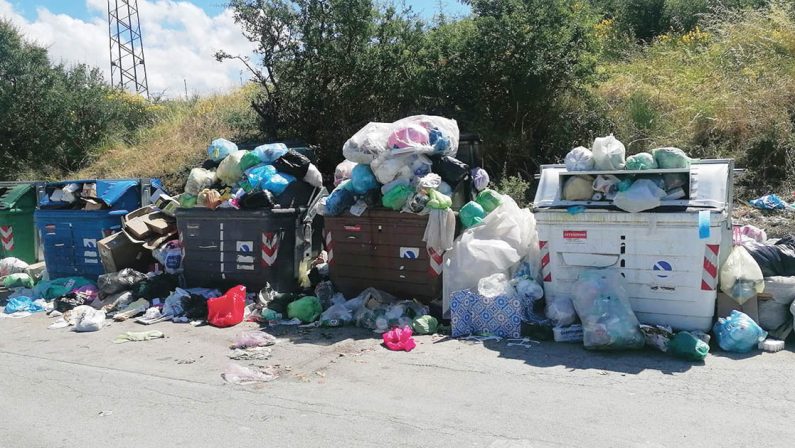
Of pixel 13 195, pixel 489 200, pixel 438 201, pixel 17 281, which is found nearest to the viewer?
pixel 438 201

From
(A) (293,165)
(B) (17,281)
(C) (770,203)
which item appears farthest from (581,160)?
(B) (17,281)

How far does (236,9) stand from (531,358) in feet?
26.7

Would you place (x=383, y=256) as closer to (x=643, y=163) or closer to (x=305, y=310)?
(x=305, y=310)

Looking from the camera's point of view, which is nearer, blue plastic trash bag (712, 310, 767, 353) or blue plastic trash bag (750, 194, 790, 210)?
blue plastic trash bag (712, 310, 767, 353)

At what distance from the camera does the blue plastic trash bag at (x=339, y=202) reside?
6.78 m

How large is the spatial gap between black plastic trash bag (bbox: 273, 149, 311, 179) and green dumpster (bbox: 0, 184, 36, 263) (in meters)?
4.96

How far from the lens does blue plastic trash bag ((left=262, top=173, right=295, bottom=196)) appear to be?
736 centimetres

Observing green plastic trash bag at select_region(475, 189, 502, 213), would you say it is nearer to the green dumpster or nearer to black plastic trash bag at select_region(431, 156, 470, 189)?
black plastic trash bag at select_region(431, 156, 470, 189)

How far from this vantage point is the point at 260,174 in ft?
24.5

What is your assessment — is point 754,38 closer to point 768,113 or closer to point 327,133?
point 768,113

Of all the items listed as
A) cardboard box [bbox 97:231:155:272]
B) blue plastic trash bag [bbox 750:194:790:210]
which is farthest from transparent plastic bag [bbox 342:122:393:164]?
blue plastic trash bag [bbox 750:194:790:210]

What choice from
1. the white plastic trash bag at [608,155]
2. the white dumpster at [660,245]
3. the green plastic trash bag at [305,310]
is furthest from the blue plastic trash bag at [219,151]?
the white plastic trash bag at [608,155]

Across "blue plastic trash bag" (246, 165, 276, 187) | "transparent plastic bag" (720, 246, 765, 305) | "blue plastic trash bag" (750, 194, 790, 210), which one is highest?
"blue plastic trash bag" (246, 165, 276, 187)

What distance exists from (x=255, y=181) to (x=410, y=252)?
2147mm
